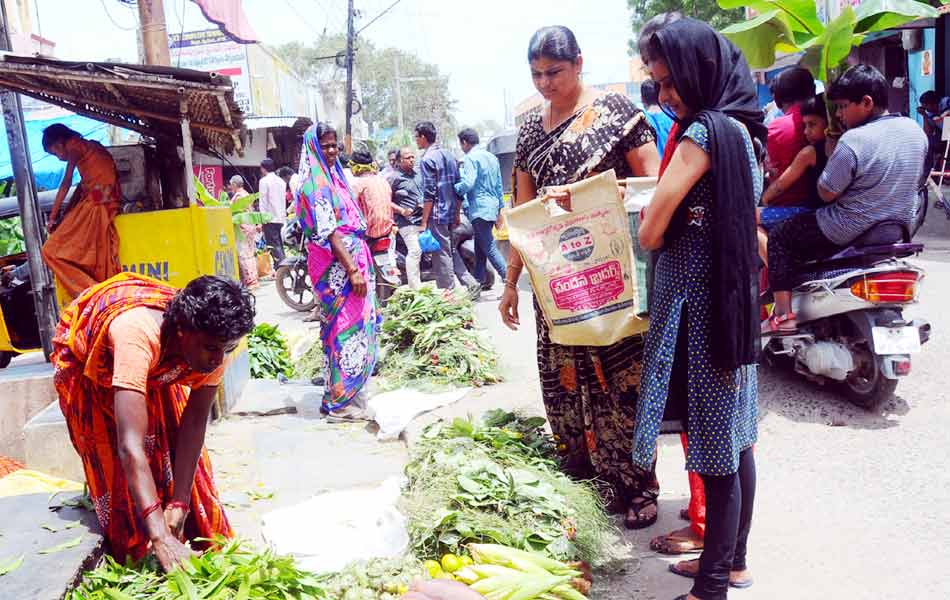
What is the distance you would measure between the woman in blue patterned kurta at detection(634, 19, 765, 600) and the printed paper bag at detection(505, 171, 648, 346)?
31cm

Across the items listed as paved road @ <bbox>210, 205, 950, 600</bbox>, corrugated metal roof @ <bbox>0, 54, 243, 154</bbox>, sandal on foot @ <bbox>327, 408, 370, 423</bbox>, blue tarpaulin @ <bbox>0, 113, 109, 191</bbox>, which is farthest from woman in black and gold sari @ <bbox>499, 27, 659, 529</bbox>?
Result: blue tarpaulin @ <bbox>0, 113, 109, 191</bbox>

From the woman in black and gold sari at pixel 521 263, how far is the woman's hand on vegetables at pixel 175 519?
63.6 inches

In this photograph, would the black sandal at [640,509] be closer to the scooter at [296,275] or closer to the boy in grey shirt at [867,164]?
the boy in grey shirt at [867,164]

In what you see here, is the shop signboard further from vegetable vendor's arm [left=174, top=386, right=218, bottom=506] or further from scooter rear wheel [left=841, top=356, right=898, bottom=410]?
vegetable vendor's arm [left=174, top=386, right=218, bottom=506]

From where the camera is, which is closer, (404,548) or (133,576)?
(133,576)

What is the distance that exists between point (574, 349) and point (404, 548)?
1.11 m

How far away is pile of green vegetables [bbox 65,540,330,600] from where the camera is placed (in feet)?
7.90

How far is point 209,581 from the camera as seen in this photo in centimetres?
245

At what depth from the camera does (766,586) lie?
2.90 metres

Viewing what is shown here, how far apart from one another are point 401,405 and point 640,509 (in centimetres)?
224

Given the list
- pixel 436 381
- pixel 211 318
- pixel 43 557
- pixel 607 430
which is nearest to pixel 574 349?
pixel 607 430

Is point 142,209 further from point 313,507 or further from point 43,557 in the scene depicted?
point 43,557

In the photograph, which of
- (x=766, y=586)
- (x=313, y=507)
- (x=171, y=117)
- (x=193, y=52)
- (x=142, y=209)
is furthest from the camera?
(x=193, y=52)

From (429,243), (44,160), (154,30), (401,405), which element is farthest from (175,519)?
(44,160)
